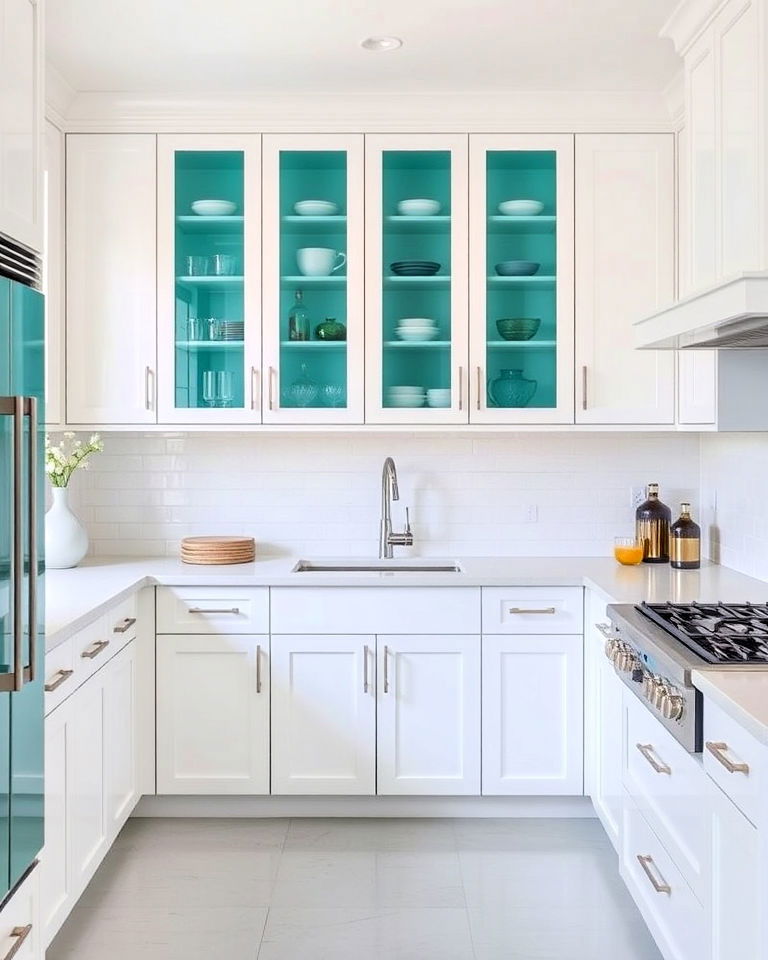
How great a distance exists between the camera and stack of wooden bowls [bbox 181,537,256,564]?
11.7ft

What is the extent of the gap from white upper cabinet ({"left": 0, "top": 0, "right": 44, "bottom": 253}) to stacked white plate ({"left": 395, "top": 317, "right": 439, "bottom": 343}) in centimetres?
173

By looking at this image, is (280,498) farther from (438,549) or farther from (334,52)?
(334,52)

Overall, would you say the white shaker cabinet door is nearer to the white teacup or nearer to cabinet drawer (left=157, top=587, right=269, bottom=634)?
cabinet drawer (left=157, top=587, right=269, bottom=634)

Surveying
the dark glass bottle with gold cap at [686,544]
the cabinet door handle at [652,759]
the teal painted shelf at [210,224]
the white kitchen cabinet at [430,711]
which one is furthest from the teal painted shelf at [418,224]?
the cabinet door handle at [652,759]

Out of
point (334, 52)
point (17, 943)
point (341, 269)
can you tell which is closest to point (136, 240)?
point (341, 269)

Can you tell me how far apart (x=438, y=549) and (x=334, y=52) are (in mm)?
1925

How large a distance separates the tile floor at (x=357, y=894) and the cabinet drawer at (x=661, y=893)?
22 cm

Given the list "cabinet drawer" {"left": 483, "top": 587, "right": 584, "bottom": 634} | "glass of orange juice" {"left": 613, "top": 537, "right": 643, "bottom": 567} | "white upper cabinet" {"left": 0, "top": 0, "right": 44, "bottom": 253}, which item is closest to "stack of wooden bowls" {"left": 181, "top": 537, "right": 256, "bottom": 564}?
"cabinet drawer" {"left": 483, "top": 587, "right": 584, "bottom": 634}

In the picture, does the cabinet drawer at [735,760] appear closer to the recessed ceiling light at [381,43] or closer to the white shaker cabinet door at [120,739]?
the white shaker cabinet door at [120,739]

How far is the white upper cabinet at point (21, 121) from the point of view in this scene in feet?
5.95

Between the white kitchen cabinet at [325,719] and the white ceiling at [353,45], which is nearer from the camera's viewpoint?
the white ceiling at [353,45]

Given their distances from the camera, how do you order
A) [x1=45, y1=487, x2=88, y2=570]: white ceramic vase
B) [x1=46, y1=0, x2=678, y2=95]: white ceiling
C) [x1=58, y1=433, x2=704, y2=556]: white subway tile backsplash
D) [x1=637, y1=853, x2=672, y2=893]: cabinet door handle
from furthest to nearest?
[x1=58, y1=433, x2=704, y2=556]: white subway tile backsplash < [x1=45, y1=487, x2=88, y2=570]: white ceramic vase < [x1=46, y1=0, x2=678, y2=95]: white ceiling < [x1=637, y1=853, x2=672, y2=893]: cabinet door handle

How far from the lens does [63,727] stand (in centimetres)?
246

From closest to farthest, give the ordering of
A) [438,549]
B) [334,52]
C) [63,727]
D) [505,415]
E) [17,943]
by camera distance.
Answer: [17,943] → [63,727] → [334,52] → [505,415] → [438,549]
